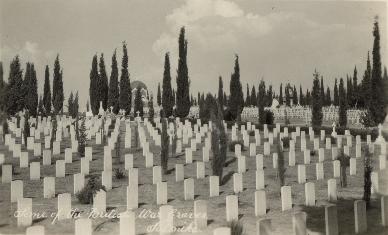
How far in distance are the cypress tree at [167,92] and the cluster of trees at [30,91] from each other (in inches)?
302

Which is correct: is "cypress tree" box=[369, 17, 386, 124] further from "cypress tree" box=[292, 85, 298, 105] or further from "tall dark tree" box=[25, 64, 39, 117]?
"cypress tree" box=[292, 85, 298, 105]

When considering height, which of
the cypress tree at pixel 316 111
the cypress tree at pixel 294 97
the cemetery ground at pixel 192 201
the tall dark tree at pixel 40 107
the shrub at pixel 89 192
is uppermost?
the cypress tree at pixel 294 97

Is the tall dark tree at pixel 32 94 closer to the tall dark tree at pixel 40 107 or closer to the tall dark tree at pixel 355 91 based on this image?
the tall dark tree at pixel 40 107

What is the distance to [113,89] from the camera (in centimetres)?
3812

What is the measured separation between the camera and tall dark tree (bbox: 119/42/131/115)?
37.4 metres

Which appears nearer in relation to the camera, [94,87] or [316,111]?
[316,111]

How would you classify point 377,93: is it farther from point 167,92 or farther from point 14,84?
point 14,84

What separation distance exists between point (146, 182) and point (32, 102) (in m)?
26.6

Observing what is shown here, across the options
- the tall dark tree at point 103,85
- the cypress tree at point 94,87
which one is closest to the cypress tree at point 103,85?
the tall dark tree at point 103,85

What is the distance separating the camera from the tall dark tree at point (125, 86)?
123ft

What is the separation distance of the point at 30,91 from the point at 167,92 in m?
11.8

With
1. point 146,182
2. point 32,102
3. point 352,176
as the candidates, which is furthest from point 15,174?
point 32,102

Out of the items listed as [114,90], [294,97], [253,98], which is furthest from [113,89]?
[294,97]

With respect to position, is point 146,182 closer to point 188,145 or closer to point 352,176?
point 352,176
